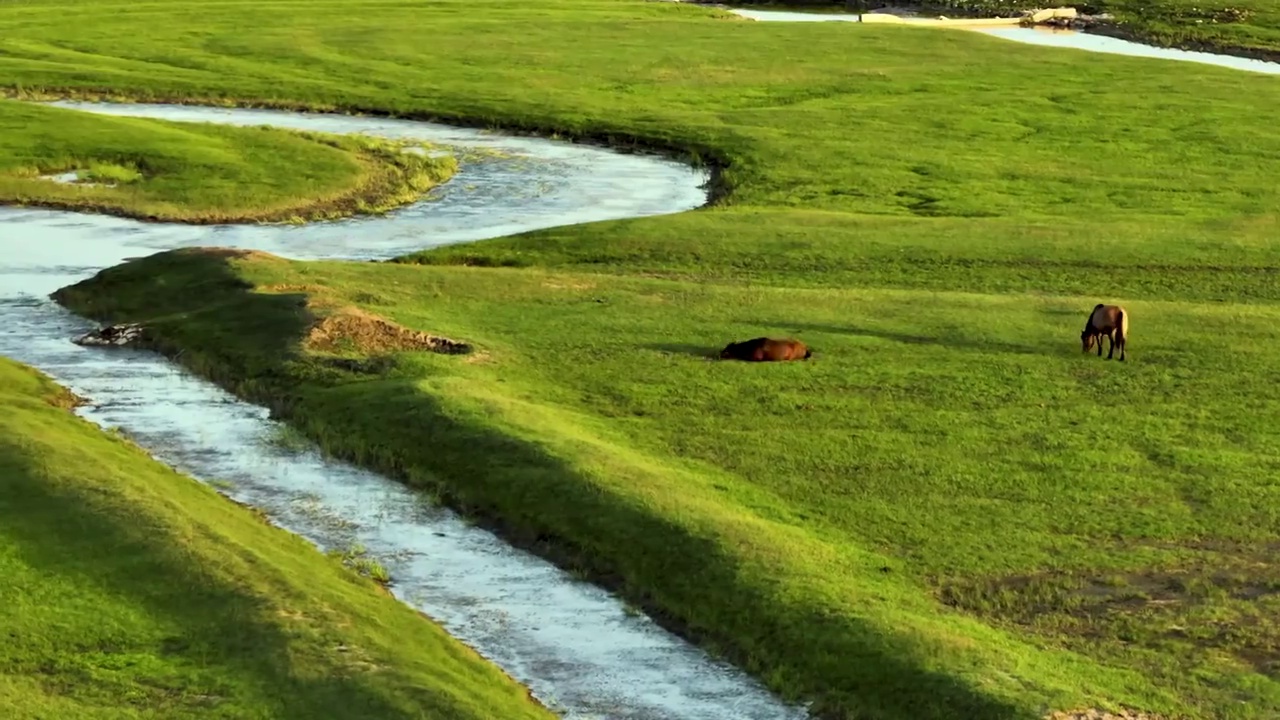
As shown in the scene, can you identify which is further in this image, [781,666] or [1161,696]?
[781,666]

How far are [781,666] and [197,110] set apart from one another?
159 feet

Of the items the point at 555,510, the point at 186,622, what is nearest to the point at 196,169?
the point at 555,510

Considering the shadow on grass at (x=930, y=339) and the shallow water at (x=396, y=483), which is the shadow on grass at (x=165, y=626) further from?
the shadow on grass at (x=930, y=339)

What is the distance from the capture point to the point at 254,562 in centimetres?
1866

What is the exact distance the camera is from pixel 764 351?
27797 mm

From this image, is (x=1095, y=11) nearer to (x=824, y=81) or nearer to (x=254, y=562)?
(x=824, y=81)

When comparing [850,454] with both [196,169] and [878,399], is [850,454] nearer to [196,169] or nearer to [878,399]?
[878,399]

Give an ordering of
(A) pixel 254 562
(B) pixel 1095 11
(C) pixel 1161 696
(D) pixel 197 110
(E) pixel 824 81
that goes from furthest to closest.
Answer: (B) pixel 1095 11 → (E) pixel 824 81 → (D) pixel 197 110 → (A) pixel 254 562 → (C) pixel 1161 696

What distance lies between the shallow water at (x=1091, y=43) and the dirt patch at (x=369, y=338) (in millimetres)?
55269

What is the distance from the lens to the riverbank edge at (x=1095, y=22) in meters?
86.2

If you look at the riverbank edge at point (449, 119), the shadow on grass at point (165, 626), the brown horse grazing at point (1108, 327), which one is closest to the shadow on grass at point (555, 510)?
the shadow on grass at point (165, 626)

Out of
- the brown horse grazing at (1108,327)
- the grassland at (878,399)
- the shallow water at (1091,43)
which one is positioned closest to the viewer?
the grassland at (878,399)

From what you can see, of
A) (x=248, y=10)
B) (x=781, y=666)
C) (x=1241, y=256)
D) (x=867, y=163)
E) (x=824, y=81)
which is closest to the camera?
(x=781, y=666)

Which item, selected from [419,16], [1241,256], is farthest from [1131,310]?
[419,16]
